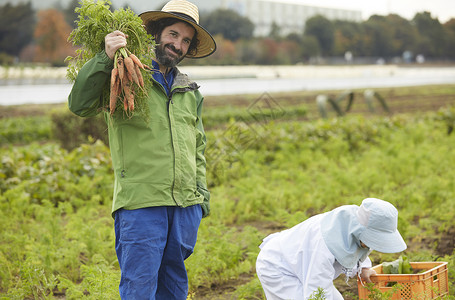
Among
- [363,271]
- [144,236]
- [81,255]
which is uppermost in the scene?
[144,236]

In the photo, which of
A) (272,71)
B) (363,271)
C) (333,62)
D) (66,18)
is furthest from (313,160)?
(333,62)

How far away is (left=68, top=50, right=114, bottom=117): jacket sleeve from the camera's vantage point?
2377 mm

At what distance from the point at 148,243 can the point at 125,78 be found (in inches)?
30.6

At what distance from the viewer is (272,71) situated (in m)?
44.5

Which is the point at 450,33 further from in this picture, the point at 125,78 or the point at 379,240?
the point at 125,78

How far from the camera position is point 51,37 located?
42.1 meters

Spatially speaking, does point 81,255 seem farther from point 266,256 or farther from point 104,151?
point 104,151

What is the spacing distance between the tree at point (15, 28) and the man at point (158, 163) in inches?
1762

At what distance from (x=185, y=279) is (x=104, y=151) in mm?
5246

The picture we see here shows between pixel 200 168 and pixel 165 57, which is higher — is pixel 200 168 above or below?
below

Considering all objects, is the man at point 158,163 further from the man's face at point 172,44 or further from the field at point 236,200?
the field at point 236,200

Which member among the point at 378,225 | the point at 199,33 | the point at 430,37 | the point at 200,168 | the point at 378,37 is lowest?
the point at 378,225

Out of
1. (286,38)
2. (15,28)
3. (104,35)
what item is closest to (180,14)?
(104,35)

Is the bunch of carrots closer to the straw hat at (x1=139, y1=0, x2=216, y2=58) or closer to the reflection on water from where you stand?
the straw hat at (x1=139, y1=0, x2=216, y2=58)
